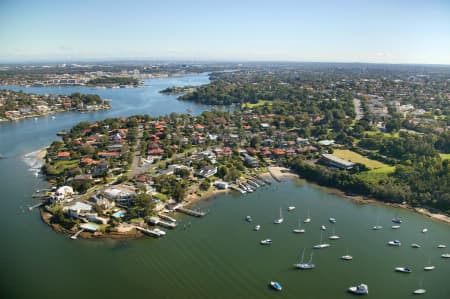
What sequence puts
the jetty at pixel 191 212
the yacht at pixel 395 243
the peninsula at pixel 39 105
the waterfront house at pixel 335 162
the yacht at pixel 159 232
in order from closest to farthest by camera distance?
the yacht at pixel 395 243 → the yacht at pixel 159 232 → the jetty at pixel 191 212 → the waterfront house at pixel 335 162 → the peninsula at pixel 39 105

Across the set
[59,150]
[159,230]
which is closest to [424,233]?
[159,230]

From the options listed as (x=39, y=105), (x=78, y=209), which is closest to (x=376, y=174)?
(x=78, y=209)

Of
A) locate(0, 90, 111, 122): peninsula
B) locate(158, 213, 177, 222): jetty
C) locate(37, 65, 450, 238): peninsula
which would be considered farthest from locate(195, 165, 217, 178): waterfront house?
locate(0, 90, 111, 122): peninsula

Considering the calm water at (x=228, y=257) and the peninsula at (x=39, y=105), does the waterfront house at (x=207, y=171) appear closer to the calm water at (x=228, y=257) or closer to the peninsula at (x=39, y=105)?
the calm water at (x=228, y=257)

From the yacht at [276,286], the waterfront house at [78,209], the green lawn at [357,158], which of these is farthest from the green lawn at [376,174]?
the waterfront house at [78,209]

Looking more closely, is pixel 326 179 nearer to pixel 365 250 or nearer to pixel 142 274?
pixel 365 250

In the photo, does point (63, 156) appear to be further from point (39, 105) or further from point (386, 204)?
point (39, 105)
